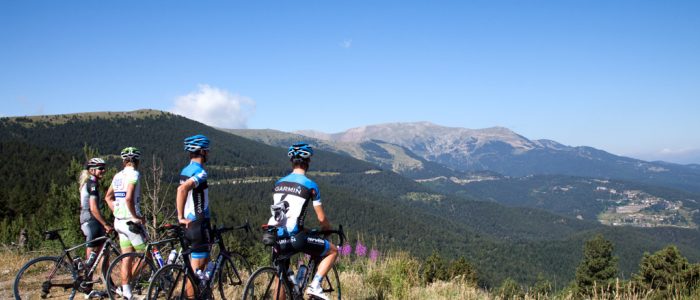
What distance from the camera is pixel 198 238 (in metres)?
5.79

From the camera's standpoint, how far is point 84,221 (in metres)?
7.05

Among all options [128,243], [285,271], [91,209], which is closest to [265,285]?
[285,271]

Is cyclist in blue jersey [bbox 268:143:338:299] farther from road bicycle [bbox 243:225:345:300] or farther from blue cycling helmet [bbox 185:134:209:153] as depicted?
blue cycling helmet [bbox 185:134:209:153]

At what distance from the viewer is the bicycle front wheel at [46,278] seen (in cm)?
658

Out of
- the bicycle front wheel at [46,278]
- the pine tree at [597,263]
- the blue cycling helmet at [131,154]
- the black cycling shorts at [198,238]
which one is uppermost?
the blue cycling helmet at [131,154]

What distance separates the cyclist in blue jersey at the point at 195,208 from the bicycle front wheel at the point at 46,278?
2.47 metres

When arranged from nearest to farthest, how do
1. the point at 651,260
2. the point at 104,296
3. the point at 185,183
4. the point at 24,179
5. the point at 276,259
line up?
the point at 276,259
the point at 185,183
the point at 104,296
the point at 651,260
the point at 24,179

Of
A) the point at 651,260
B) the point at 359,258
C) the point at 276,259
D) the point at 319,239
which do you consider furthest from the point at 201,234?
the point at 651,260

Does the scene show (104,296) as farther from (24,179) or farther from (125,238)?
(24,179)

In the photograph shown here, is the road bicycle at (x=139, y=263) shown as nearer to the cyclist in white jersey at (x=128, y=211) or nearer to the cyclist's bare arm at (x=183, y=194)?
the cyclist in white jersey at (x=128, y=211)

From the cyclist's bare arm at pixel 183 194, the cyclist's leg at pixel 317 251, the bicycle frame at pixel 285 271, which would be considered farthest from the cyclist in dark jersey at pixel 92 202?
the cyclist's leg at pixel 317 251

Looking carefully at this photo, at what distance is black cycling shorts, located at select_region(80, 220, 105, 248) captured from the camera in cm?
704

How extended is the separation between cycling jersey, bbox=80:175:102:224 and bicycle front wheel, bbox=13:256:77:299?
725 mm

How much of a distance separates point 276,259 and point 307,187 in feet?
3.05
